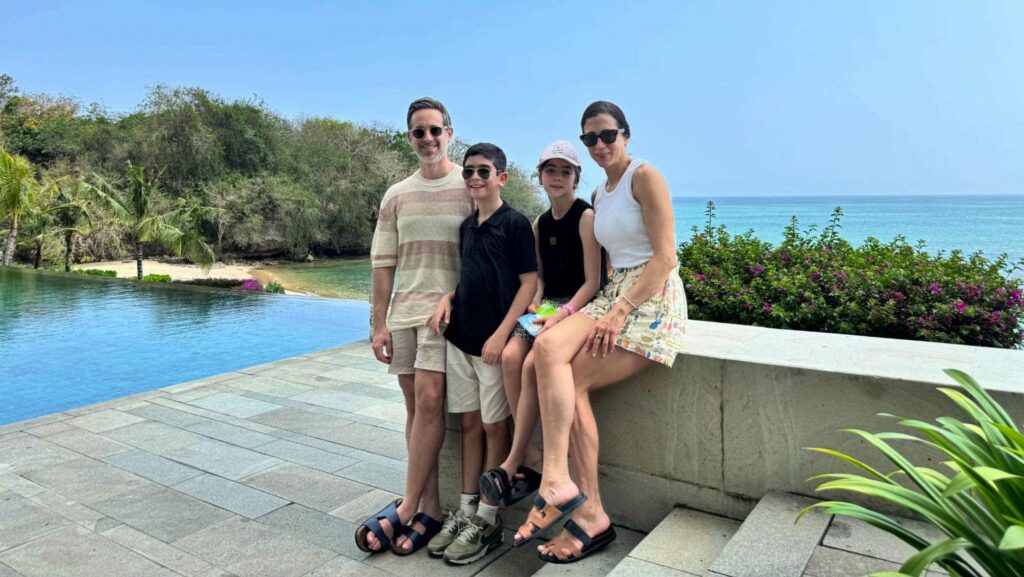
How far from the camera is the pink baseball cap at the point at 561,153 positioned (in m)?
2.49

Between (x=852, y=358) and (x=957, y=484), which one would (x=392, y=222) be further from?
(x=957, y=484)

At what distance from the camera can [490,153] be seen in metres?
2.57

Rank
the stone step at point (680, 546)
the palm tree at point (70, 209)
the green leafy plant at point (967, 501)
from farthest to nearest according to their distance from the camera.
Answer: the palm tree at point (70, 209)
the stone step at point (680, 546)
the green leafy plant at point (967, 501)

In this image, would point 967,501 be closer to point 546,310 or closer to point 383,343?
point 546,310

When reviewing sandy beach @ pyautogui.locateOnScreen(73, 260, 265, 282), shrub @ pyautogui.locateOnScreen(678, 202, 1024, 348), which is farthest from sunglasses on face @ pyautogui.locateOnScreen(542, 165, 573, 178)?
sandy beach @ pyautogui.locateOnScreen(73, 260, 265, 282)

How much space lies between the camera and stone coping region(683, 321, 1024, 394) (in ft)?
7.15

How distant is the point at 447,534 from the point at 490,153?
5.01 feet

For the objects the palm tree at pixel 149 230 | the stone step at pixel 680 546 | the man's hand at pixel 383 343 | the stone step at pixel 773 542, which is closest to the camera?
the stone step at pixel 773 542

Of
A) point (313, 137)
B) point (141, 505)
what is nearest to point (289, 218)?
point (313, 137)

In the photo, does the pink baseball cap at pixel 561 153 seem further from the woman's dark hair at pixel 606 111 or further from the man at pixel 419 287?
the man at pixel 419 287

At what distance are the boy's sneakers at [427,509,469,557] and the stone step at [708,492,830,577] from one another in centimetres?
107

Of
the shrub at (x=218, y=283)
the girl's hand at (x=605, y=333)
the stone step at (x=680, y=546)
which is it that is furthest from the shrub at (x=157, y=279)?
the stone step at (x=680, y=546)

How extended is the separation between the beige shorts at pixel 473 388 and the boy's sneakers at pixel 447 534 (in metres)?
0.44

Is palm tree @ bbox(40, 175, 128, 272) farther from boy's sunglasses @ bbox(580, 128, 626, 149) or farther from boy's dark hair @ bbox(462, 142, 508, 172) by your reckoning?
boy's sunglasses @ bbox(580, 128, 626, 149)
